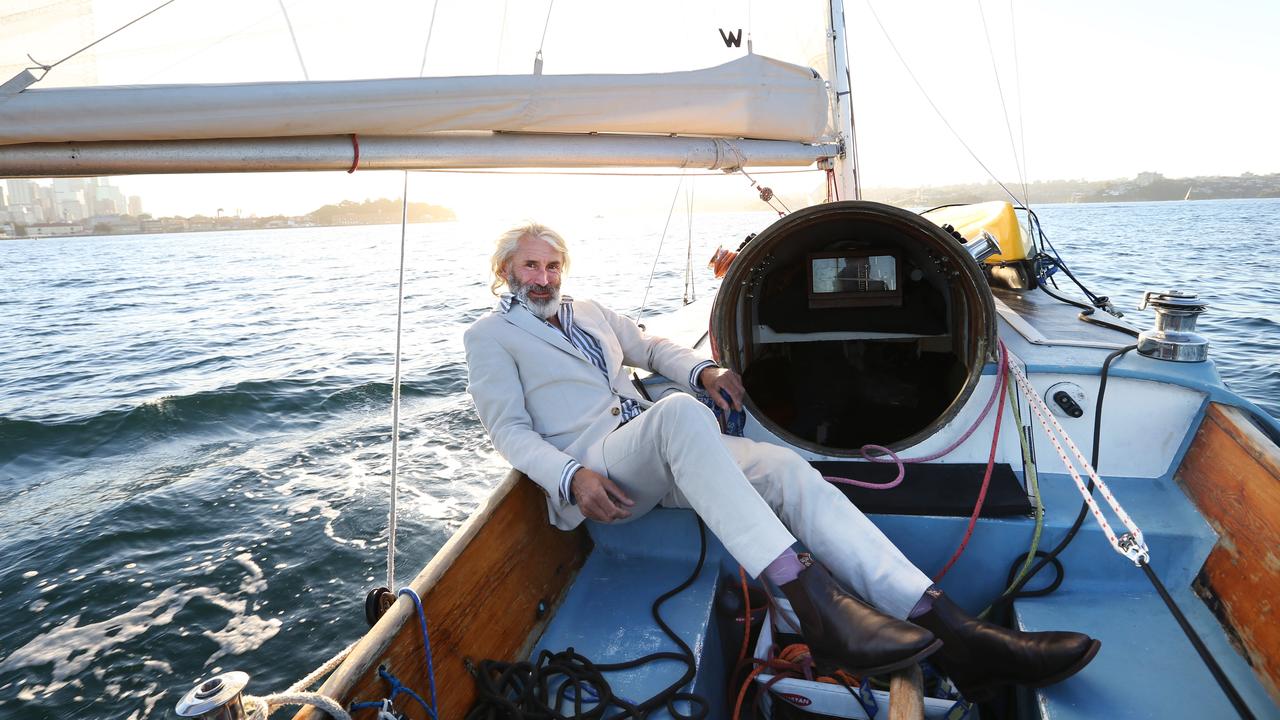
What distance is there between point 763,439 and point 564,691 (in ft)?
4.20

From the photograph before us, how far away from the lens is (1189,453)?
7.59ft

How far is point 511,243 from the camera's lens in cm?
241

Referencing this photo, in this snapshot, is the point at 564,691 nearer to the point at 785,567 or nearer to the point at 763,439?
the point at 785,567

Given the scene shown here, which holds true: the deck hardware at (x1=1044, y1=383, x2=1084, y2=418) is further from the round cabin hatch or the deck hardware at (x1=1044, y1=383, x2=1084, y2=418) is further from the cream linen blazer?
the cream linen blazer

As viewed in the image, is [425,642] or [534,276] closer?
[425,642]

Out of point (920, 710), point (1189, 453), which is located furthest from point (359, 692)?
point (1189, 453)

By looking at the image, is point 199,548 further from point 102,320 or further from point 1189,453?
point 102,320

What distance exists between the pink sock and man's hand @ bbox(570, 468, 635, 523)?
43 cm

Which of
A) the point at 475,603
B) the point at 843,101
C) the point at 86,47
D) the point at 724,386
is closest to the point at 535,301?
the point at 724,386

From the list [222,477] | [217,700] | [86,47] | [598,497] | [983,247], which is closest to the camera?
[217,700]

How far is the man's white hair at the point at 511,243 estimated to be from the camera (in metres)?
2.40

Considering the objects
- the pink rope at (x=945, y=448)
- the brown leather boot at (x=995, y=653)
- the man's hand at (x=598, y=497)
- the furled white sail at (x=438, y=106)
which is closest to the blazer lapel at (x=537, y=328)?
the man's hand at (x=598, y=497)

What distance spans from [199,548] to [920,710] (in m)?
4.42

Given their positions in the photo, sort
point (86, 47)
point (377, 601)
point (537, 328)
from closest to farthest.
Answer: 1. point (86, 47)
2. point (377, 601)
3. point (537, 328)
